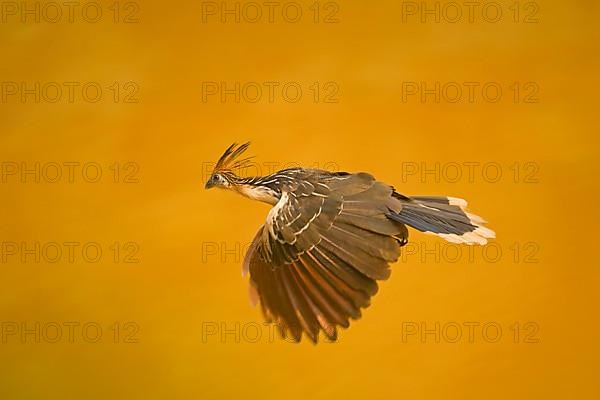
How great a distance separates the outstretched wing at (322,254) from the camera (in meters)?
2.27

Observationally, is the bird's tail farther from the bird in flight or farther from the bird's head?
the bird's head

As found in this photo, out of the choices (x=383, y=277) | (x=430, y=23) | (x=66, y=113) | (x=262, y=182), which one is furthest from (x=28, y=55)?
(x=383, y=277)

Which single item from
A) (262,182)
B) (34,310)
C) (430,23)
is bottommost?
(34,310)

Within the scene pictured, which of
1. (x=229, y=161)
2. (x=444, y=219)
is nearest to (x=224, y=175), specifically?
(x=229, y=161)

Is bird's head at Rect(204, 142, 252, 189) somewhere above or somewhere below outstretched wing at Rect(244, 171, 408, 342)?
above

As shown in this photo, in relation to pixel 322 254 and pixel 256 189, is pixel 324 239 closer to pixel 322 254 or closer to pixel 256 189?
pixel 322 254

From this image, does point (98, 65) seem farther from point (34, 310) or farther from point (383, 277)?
point (383, 277)

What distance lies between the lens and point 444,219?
2.60 m

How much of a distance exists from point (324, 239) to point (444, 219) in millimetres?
449

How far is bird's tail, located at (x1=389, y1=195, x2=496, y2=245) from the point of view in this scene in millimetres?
2473

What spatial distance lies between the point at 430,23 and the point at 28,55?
5.36ft

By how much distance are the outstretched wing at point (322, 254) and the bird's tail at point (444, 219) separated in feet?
0.18

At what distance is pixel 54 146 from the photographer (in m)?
3.34

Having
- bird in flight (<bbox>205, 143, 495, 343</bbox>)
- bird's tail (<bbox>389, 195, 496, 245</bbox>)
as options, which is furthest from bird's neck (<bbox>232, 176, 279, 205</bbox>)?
bird's tail (<bbox>389, 195, 496, 245</bbox>)
